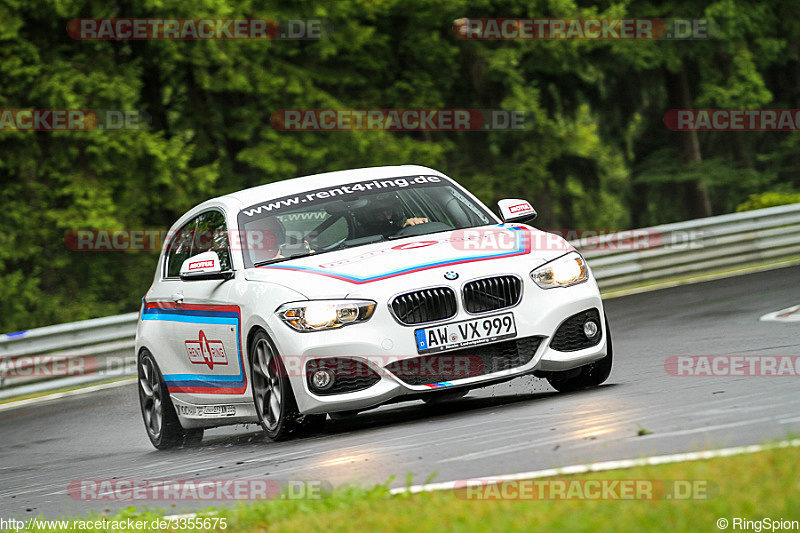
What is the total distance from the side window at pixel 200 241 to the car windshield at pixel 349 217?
9.9 inches

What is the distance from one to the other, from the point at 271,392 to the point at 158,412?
231 centimetres

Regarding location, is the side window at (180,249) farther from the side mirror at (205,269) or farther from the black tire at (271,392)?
the black tire at (271,392)

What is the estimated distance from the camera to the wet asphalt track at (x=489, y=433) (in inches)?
265

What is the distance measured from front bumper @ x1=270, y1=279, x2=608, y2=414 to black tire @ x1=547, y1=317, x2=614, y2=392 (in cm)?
61

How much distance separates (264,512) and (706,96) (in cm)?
2814

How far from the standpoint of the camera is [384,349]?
858 cm

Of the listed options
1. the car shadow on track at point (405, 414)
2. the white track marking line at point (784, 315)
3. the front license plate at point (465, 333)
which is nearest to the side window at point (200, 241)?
the car shadow on track at point (405, 414)

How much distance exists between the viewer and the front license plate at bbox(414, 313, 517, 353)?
862 cm

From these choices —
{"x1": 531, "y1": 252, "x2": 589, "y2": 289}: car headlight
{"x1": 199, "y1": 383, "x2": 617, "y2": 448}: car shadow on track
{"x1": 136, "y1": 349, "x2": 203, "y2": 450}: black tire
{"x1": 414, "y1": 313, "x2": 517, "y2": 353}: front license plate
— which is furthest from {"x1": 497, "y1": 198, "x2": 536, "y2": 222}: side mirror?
{"x1": 136, "y1": 349, "x2": 203, "y2": 450}: black tire

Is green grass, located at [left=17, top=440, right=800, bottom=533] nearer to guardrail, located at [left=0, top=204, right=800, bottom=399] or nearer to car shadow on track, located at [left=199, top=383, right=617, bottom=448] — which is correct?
car shadow on track, located at [left=199, top=383, right=617, bottom=448]

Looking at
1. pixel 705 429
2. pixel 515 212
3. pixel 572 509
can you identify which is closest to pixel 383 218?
pixel 515 212

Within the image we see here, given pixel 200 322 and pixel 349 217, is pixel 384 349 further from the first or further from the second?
pixel 200 322

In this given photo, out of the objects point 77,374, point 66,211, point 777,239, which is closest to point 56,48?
point 66,211

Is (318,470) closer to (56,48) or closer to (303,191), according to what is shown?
(303,191)
